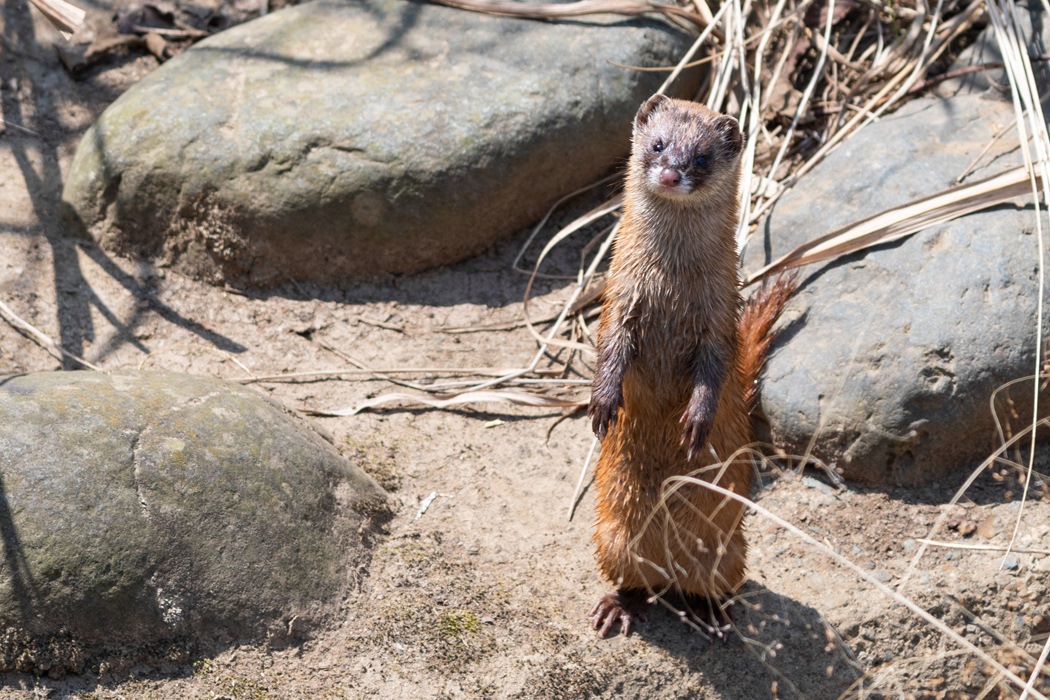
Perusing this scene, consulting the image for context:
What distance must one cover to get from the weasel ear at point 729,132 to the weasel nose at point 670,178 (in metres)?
0.30

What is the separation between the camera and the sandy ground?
3123 mm

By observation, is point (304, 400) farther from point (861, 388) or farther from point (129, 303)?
point (861, 388)

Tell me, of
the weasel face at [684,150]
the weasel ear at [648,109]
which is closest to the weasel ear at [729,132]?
the weasel face at [684,150]

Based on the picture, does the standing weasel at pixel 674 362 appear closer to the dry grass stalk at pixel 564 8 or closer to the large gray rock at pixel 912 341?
the large gray rock at pixel 912 341

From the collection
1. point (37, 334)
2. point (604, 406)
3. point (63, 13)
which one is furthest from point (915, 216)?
point (37, 334)

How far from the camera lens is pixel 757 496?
13.1 feet

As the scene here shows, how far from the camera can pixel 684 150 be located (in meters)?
2.92

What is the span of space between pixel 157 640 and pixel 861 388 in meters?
2.95

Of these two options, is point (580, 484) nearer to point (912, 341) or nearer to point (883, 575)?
point (883, 575)

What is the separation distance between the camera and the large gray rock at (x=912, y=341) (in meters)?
3.68

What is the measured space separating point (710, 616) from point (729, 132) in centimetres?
189

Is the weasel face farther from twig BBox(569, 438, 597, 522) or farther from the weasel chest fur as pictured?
twig BBox(569, 438, 597, 522)

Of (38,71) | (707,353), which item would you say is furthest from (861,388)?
(38,71)

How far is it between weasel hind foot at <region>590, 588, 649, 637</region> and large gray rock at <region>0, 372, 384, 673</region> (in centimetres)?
97
